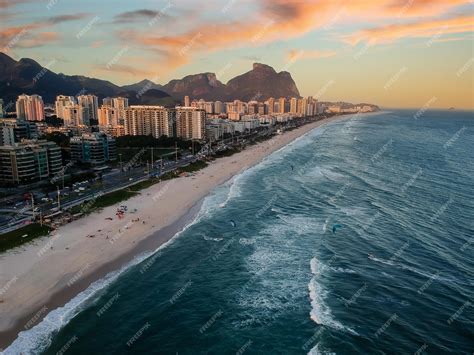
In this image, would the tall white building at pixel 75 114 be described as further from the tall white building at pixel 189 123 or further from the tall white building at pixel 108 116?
the tall white building at pixel 189 123

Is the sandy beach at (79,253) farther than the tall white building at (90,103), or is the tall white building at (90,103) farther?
the tall white building at (90,103)

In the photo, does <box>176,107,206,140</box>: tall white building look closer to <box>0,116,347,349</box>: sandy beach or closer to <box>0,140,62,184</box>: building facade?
<box>0,140,62,184</box>: building facade

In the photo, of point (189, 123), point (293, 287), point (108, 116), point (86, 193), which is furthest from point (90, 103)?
point (293, 287)

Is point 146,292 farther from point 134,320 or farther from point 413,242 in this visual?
point 413,242

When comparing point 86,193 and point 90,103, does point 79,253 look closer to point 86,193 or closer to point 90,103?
point 86,193

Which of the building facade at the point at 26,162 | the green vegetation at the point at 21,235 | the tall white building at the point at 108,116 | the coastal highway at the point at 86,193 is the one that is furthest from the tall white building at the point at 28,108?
the green vegetation at the point at 21,235

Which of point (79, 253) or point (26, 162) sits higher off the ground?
point (26, 162)

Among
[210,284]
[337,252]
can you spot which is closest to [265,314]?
[210,284]
